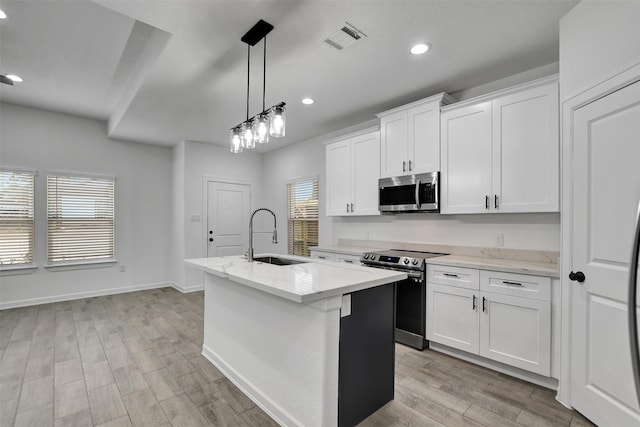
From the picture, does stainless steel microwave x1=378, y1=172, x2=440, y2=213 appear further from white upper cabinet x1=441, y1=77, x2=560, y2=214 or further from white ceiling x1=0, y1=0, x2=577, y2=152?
white ceiling x1=0, y1=0, x2=577, y2=152

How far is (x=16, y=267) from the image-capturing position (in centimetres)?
437

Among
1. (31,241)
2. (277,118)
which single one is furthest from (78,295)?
(277,118)

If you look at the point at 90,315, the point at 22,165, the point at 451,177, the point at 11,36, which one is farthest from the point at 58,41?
the point at 451,177

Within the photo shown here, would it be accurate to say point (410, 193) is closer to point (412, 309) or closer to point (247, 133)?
point (412, 309)

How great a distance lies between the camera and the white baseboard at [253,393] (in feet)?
6.25

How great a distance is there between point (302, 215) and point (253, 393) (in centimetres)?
350

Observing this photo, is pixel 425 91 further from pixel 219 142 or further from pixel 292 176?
pixel 219 142

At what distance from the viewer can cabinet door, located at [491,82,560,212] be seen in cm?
246

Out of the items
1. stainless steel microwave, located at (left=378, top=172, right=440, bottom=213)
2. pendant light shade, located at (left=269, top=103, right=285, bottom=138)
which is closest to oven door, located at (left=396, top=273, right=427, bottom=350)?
stainless steel microwave, located at (left=378, top=172, right=440, bottom=213)

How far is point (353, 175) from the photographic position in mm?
4098

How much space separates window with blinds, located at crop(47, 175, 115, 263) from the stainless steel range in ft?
15.5

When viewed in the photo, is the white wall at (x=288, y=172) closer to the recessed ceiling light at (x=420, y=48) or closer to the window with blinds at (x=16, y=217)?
the recessed ceiling light at (x=420, y=48)

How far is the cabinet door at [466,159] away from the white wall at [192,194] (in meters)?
4.15

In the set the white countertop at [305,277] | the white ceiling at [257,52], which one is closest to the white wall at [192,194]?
the white ceiling at [257,52]
